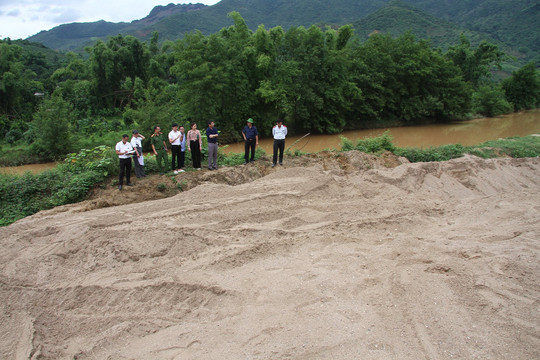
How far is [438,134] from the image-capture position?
80.6 ft

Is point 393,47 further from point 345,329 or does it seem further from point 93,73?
point 345,329

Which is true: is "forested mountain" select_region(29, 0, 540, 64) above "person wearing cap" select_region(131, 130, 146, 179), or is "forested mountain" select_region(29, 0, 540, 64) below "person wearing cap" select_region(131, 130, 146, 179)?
above

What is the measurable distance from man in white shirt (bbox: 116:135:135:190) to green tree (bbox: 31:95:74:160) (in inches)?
476

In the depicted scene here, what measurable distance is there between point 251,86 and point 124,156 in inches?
601

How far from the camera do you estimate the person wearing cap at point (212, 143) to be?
31.3ft

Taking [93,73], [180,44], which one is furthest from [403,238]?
[93,73]

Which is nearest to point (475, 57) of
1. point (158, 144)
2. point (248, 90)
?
point (248, 90)

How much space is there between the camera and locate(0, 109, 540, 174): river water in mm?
21094

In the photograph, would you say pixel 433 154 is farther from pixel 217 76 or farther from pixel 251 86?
pixel 251 86

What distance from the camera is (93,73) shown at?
27.4 meters

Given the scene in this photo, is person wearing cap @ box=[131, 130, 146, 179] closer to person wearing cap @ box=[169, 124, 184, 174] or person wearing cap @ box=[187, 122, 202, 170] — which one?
person wearing cap @ box=[169, 124, 184, 174]

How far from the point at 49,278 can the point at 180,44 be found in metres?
18.4

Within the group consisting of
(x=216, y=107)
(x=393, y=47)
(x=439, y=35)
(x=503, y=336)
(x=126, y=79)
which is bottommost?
(x=503, y=336)

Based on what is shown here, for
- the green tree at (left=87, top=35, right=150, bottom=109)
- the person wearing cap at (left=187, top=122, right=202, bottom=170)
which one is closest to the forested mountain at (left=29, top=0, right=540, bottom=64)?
the green tree at (left=87, top=35, right=150, bottom=109)
